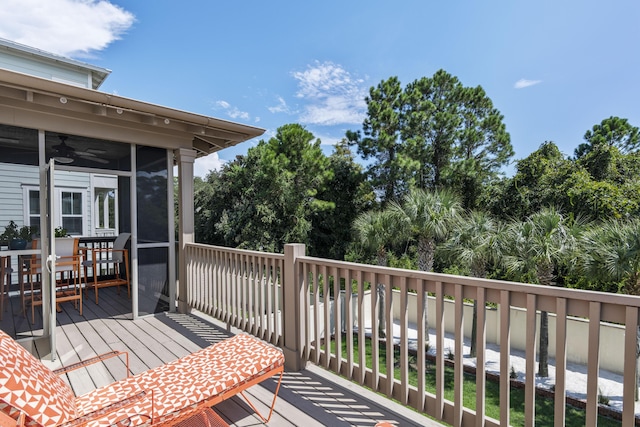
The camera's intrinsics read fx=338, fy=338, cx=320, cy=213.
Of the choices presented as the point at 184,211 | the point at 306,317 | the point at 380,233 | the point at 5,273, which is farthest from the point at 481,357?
the point at 380,233

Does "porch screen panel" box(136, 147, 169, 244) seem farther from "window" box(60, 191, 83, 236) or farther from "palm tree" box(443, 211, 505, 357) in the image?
"palm tree" box(443, 211, 505, 357)

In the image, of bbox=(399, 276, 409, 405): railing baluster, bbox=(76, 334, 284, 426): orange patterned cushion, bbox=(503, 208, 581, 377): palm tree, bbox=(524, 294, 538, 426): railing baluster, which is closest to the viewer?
bbox=(524, 294, 538, 426): railing baluster

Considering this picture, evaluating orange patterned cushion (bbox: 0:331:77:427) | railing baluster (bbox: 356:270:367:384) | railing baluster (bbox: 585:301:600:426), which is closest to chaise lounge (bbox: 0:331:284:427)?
orange patterned cushion (bbox: 0:331:77:427)

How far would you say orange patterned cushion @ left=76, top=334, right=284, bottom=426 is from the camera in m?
1.77

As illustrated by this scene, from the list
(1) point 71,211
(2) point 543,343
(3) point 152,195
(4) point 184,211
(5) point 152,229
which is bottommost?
(2) point 543,343

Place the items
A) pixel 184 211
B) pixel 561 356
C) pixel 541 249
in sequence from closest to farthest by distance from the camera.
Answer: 1. pixel 561 356
2. pixel 184 211
3. pixel 541 249

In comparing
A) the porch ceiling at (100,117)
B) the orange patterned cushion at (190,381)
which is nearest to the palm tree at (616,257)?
the porch ceiling at (100,117)

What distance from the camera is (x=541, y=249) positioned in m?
8.41

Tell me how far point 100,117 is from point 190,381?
11.3 feet

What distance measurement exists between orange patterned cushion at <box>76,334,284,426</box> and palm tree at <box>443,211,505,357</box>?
27.4 ft

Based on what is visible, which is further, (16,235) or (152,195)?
(152,195)

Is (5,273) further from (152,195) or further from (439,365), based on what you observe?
(439,365)

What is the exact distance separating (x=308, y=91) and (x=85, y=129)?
20.6 m

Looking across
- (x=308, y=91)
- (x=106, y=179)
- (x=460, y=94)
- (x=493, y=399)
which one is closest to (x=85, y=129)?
(x=106, y=179)
